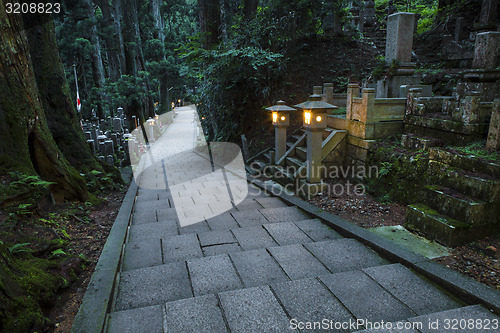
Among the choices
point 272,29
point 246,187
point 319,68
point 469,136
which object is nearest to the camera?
point 469,136

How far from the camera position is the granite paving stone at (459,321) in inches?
98.3

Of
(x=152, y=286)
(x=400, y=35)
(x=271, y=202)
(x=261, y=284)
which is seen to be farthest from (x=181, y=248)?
(x=400, y=35)

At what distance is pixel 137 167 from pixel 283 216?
917cm

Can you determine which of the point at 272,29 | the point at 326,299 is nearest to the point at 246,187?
the point at 326,299

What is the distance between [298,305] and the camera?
285cm

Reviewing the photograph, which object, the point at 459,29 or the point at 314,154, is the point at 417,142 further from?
the point at 459,29

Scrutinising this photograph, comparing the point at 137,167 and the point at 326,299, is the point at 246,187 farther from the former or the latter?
the point at 137,167

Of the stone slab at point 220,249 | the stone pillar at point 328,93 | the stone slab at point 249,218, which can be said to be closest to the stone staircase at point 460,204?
the stone slab at point 249,218

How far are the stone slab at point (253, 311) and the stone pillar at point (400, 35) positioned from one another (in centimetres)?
794

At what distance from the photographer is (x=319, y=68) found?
1322 centimetres

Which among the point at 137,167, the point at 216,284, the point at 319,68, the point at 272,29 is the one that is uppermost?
the point at 272,29

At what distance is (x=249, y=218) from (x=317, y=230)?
1.33 m

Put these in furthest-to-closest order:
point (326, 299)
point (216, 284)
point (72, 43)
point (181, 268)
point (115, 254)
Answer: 1. point (72, 43)
2. point (115, 254)
3. point (181, 268)
4. point (216, 284)
5. point (326, 299)

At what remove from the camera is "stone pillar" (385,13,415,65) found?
802cm
